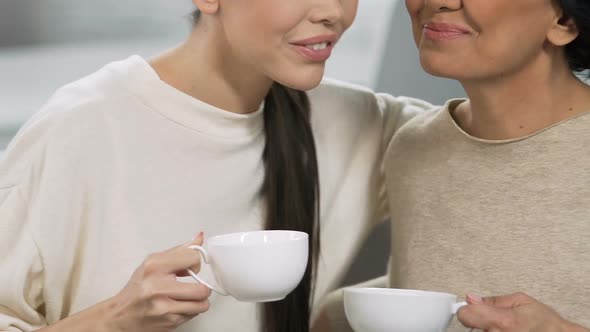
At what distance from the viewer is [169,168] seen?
59.1 inches

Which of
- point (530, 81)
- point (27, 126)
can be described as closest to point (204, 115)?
point (27, 126)

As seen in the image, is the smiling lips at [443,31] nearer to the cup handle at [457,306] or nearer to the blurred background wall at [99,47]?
the cup handle at [457,306]

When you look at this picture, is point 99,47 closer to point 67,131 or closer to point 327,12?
point 67,131

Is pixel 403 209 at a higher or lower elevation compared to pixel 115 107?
lower

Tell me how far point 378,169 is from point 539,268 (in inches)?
17.0

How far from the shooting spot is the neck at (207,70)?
5.02 ft

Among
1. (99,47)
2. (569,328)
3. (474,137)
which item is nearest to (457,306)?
(569,328)

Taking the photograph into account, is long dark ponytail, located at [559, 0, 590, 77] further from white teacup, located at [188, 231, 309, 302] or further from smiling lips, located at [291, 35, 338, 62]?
white teacup, located at [188, 231, 309, 302]

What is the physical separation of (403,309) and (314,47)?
0.49 meters

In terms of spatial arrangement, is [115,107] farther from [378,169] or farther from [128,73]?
[378,169]

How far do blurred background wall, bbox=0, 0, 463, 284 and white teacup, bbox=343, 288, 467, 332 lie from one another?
2.36 feet

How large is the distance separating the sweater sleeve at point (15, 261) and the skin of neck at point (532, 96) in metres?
0.74

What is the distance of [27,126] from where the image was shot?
1.45m

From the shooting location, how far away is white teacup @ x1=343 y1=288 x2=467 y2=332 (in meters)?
1.13
